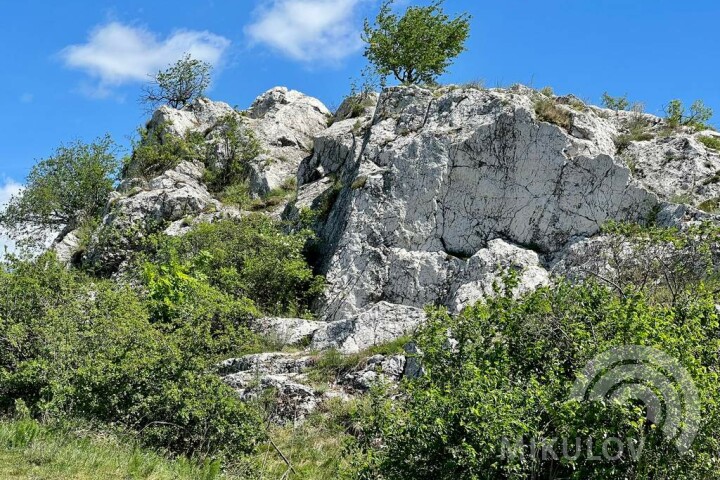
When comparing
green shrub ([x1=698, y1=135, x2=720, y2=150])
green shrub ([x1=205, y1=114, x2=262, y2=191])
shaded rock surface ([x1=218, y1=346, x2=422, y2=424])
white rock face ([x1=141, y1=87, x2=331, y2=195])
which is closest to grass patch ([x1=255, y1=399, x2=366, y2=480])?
shaded rock surface ([x1=218, y1=346, x2=422, y2=424])

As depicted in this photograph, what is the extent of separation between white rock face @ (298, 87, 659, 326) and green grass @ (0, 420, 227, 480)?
37.7ft

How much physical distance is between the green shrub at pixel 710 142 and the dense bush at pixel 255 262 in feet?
54.7

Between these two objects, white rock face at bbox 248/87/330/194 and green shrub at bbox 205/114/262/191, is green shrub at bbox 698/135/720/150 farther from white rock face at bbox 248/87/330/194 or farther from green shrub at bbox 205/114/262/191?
green shrub at bbox 205/114/262/191

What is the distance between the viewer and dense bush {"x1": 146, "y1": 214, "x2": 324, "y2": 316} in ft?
79.5

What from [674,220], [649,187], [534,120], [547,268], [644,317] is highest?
[534,120]

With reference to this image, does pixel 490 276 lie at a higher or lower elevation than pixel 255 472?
higher

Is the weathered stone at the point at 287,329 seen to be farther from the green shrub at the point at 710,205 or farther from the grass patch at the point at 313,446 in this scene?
the green shrub at the point at 710,205

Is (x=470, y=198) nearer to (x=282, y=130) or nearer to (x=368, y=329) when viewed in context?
(x=368, y=329)

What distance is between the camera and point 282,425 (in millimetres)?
15820

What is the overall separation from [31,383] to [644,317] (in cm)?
1276

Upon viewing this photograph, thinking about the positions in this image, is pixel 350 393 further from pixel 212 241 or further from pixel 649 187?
pixel 649 187

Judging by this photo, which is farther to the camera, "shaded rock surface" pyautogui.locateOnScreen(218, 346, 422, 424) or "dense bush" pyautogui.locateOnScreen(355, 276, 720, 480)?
"shaded rock surface" pyautogui.locateOnScreen(218, 346, 422, 424)

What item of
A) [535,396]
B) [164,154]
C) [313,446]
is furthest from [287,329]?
[164,154]

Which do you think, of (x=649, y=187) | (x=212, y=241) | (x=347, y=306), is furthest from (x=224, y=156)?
(x=649, y=187)
